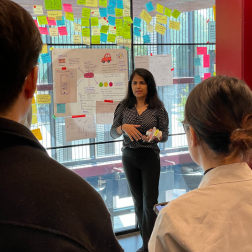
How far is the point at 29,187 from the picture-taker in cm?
59

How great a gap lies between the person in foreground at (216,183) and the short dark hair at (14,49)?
1.86ft

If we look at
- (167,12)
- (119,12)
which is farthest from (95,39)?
(167,12)

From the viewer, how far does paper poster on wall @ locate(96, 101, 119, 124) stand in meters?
3.31

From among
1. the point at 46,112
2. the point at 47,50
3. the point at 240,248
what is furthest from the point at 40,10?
the point at 240,248

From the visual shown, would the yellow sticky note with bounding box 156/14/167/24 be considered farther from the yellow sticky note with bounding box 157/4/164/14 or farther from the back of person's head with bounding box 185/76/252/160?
the back of person's head with bounding box 185/76/252/160

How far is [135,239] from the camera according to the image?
3.38 metres

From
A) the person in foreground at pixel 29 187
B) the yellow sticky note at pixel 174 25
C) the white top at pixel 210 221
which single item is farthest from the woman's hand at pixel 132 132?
the person in foreground at pixel 29 187

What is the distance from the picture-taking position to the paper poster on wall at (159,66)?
3.49 metres

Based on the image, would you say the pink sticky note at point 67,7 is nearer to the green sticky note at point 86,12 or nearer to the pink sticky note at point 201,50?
the green sticky note at point 86,12

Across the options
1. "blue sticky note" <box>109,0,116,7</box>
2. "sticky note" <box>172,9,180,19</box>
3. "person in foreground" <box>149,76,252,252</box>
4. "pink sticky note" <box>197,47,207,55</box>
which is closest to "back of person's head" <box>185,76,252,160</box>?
"person in foreground" <box>149,76,252,252</box>

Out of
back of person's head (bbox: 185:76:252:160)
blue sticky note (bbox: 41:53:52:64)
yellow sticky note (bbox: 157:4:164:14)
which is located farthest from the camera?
yellow sticky note (bbox: 157:4:164:14)

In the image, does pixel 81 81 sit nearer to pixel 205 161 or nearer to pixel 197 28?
pixel 197 28

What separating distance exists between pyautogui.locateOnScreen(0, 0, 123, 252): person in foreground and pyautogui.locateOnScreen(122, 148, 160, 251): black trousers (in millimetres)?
2161

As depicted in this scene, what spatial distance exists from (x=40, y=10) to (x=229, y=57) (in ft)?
6.16
